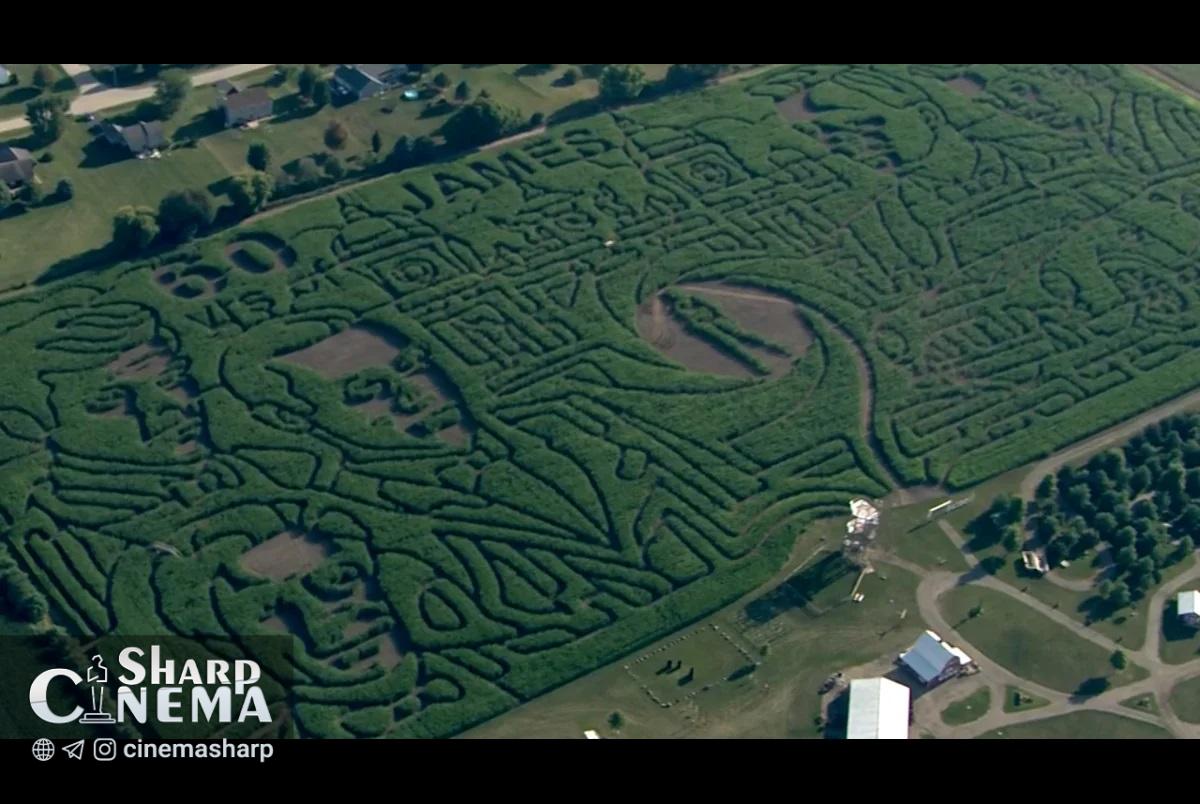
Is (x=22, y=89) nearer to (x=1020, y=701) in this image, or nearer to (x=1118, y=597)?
(x=1020, y=701)

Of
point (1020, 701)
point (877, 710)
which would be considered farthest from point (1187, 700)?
point (877, 710)

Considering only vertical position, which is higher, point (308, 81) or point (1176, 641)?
point (308, 81)

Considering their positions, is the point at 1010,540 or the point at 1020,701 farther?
the point at 1010,540

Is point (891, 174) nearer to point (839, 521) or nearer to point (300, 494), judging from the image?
point (839, 521)

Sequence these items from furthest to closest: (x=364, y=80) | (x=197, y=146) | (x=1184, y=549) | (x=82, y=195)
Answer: (x=364, y=80) < (x=197, y=146) < (x=82, y=195) < (x=1184, y=549)

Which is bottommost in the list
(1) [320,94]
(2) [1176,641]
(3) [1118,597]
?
(2) [1176,641]

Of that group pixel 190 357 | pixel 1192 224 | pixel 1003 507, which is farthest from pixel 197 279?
pixel 1192 224

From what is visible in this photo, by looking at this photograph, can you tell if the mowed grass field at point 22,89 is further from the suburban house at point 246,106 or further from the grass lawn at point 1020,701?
the grass lawn at point 1020,701
